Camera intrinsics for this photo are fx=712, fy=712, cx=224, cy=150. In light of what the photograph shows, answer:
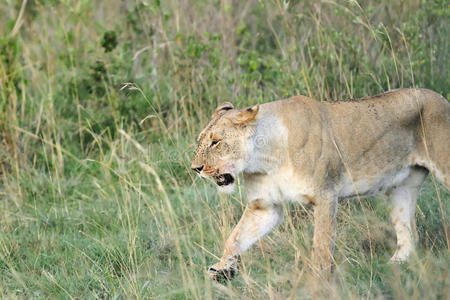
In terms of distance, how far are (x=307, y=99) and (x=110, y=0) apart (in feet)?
20.6

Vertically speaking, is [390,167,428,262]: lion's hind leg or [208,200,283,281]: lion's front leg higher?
[208,200,283,281]: lion's front leg

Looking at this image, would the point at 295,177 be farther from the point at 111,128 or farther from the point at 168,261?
the point at 111,128

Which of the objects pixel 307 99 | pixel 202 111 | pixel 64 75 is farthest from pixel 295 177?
pixel 64 75

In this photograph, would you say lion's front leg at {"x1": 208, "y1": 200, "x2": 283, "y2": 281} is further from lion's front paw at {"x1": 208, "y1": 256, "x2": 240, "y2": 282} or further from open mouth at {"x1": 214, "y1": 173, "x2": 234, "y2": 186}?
open mouth at {"x1": 214, "y1": 173, "x2": 234, "y2": 186}

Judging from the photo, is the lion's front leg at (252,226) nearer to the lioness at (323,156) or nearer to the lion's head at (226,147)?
the lioness at (323,156)

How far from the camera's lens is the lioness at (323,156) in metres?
3.98

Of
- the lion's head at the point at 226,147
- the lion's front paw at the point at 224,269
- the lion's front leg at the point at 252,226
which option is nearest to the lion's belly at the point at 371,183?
the lion's front leg at the point at 252,226

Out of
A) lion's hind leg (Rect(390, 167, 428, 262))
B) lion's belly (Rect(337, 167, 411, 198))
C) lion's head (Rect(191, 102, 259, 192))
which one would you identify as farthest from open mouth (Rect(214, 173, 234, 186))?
lion's hind leg (Rect(390, 167, 428, 262))

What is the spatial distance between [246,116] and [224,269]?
0.88 m

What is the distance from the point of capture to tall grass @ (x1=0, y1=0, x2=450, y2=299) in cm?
411

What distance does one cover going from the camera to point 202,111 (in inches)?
258

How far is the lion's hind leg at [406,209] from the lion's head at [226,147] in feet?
4.24

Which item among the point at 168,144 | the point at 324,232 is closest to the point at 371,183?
the point at 324,232

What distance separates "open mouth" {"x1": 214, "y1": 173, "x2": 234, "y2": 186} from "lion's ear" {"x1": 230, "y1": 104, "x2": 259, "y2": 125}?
12.0 inches
